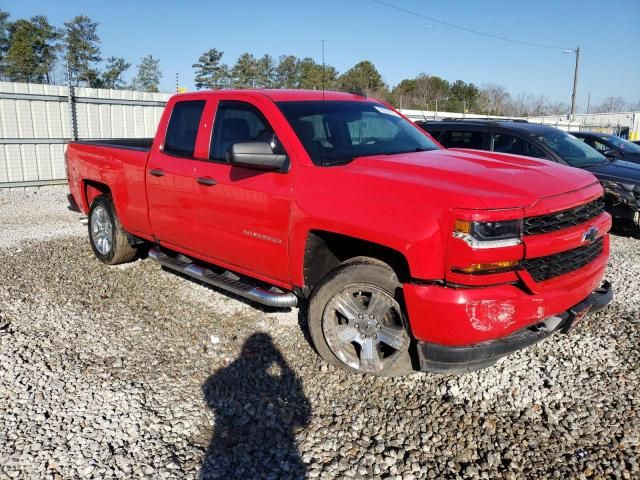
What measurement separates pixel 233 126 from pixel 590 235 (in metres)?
2.84

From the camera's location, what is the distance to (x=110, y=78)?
32594 millimetres

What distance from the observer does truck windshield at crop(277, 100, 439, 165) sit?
387 centimetres

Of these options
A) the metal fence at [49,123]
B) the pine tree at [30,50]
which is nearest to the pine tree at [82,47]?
the pine tree at [30,50]

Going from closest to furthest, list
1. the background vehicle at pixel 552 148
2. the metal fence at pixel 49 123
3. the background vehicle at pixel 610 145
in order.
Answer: the background vehicle at pixel 552 148 < the background vehicle at pixel 610 145 < the metal fence at pixel 49 123

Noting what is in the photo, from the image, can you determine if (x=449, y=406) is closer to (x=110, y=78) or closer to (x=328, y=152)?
(x=328, y=152)

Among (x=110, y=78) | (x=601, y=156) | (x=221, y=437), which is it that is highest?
(x=110, y=78)

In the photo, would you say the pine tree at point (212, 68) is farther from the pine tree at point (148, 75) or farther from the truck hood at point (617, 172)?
the truck hood at point (617, 172)

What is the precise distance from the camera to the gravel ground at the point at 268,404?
2.80 m

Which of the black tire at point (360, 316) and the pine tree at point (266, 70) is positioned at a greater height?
the pine tree at point (266, 70)

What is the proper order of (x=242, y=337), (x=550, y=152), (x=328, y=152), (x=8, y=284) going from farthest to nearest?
1. (x=550, y=152)
2. (x=8, y=284)
3. (x=242, y=337)
4. (x=328, y=152)

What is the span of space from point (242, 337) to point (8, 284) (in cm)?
300

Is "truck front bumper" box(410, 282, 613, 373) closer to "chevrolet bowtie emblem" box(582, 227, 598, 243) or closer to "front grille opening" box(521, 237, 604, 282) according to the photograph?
"front grille opening" box(521, 237, 604, 282)

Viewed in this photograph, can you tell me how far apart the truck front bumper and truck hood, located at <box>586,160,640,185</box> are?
519cm

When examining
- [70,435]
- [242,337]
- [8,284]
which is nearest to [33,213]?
[8,284]
